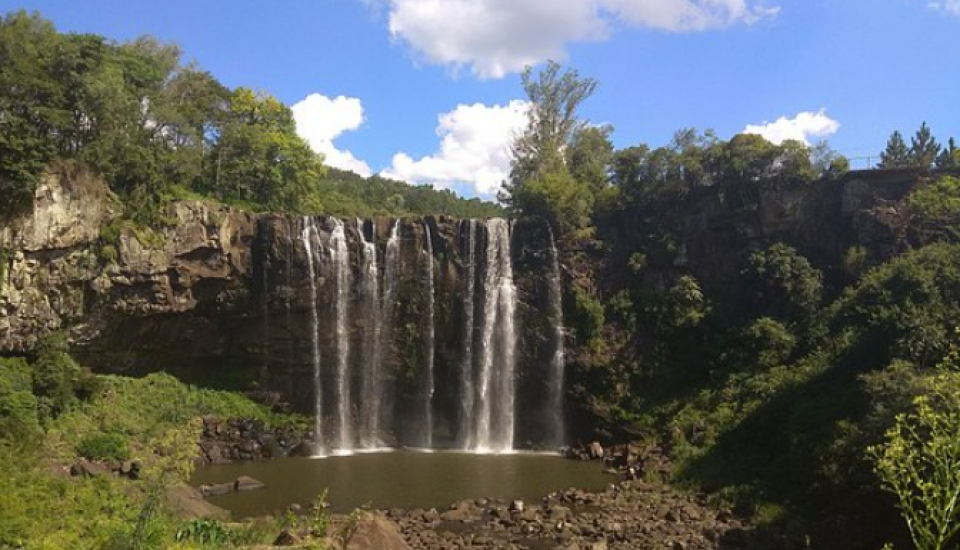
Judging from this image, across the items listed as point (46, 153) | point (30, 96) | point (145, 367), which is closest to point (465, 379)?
point (145, 367)

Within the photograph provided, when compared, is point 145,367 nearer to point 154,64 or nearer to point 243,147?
point 243,147

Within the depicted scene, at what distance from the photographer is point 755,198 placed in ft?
113

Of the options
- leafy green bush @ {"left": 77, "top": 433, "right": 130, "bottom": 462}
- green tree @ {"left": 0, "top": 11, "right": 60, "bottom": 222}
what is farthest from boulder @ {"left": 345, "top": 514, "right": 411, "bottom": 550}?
green tree @ {"left": 0, "top": 11, "right": 60, "bottom": 222}

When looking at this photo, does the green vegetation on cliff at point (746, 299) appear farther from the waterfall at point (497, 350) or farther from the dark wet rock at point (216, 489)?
the dark wet rock at point (216, 489)

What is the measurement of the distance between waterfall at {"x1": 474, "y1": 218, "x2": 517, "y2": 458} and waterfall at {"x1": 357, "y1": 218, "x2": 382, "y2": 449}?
504 centimetres

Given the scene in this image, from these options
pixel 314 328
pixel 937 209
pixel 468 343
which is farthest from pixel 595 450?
pixel 937 209

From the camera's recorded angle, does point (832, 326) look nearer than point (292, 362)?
Yes

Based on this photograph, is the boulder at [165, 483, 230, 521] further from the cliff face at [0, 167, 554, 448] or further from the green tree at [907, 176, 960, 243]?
the green tree at [907, 176, 960, 243]

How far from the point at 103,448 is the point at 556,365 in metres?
19.3

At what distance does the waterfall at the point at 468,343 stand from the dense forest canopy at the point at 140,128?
12100mm

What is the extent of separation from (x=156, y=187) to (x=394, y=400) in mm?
14814

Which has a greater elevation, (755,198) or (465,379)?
(755,198)

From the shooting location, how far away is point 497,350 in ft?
107

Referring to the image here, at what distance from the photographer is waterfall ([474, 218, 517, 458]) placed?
3148 cm
